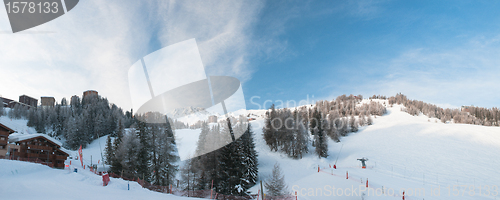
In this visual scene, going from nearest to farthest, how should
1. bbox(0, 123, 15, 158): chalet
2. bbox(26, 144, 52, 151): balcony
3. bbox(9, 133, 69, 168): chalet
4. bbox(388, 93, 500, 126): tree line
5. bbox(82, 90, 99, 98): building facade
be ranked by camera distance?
1. bbox(0, 123, 15, 158): chalet
2. bbox(9, 133, 69, 168): chalet
3. bbox(26, 144, 52, 151): balcony
4. bbox(388, 93, 500, 126): tree line
5. bbox(82, 90, 99, 98): building facade

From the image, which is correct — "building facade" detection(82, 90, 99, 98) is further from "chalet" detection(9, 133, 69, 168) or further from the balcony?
the balcony

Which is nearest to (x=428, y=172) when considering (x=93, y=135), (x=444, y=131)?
(x=444, y=131)

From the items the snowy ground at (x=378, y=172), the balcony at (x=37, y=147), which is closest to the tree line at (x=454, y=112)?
the snowy ground at (x=378, y=172)

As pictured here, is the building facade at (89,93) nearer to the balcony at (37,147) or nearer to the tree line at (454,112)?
the balcony at (37,147)

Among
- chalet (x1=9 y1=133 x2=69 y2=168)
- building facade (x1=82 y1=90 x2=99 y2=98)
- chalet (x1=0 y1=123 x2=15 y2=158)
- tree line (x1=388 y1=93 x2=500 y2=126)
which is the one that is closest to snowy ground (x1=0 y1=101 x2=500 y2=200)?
chalet (x1=9 y1=133 x2=69 y2=168)

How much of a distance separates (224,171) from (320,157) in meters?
22.6

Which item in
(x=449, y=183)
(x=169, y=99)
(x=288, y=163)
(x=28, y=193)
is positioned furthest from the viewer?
(x=288, y=163)

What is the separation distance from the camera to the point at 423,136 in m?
54.4

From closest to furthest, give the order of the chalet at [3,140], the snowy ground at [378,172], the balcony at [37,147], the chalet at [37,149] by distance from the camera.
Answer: the snowy ground at [378,172]
the chalet at [3,140]
the chalet at [37,149]
the balcony at [37,147]

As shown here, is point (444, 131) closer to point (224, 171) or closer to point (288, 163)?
point (288, 163)

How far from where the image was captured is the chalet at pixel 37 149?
1083 inches

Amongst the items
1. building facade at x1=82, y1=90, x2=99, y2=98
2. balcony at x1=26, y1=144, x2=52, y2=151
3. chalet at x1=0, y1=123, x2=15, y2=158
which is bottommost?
balcony at x1=26, y1=144, x2=52, y2=151

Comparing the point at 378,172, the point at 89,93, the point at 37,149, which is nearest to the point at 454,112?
the point at 378,172

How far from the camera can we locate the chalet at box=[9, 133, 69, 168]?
2752 cm
